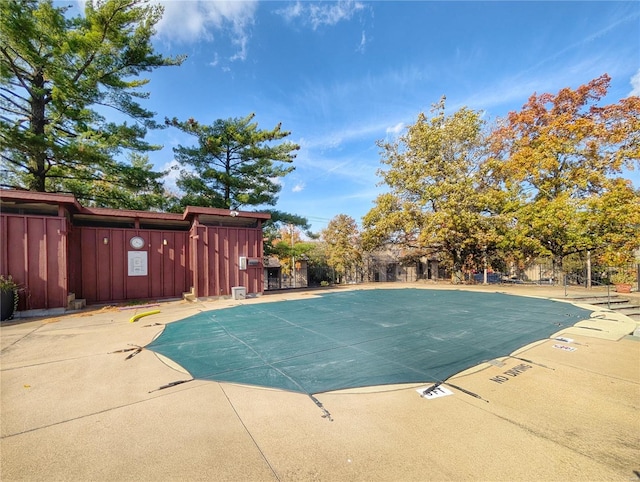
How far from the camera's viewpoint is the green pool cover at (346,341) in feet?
9.77

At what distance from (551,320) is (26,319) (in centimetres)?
1186

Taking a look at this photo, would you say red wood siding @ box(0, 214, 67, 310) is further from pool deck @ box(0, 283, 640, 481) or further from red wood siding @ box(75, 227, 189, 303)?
pool deck @ box(0, 283, 640, 481)

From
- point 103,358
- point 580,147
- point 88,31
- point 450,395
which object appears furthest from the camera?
point 580,147

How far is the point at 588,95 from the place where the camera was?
49.5ft

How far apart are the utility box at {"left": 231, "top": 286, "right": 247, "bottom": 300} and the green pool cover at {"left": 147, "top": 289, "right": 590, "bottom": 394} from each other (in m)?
1.80

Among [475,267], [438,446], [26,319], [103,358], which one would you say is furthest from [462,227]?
[26,319]

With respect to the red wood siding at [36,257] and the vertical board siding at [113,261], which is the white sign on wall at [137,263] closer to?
the vertical board siding at [113,261]

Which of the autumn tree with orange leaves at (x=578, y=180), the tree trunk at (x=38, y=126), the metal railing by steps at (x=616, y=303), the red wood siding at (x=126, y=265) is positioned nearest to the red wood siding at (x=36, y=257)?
the red wood siding at (x=126, y=265)

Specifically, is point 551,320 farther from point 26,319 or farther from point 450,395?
point 26,319

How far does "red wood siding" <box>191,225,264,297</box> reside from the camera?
862cm

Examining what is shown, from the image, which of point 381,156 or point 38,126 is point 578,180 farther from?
point 38,126

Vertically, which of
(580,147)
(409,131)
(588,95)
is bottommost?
(580,147)

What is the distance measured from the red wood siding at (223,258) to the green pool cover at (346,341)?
224 centimetres

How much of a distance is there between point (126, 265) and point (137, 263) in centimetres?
30
